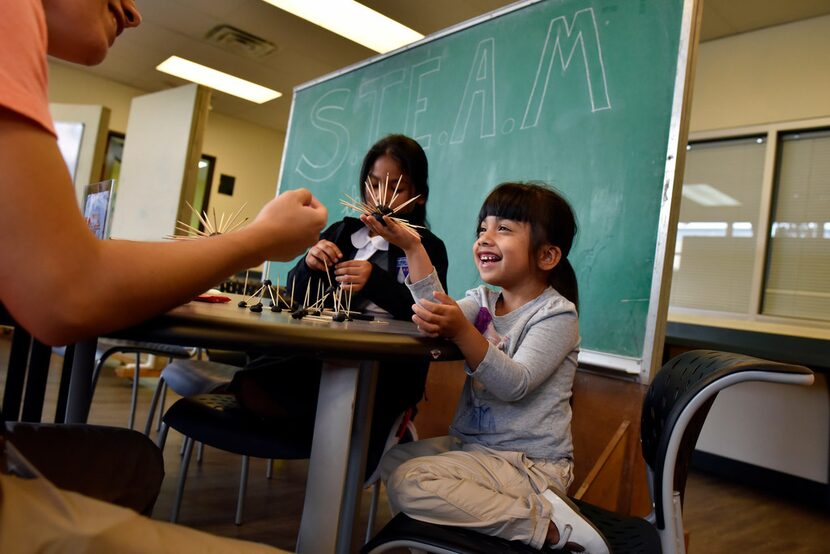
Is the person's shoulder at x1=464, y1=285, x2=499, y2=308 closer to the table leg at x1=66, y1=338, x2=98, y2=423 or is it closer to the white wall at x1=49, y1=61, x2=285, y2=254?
the table leg at x1=66, y1=338, x2=98, y2=423

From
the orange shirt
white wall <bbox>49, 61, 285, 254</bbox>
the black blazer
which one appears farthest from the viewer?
white wall <bbox>49, 61, 285, 254</bbox>

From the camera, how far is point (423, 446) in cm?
107

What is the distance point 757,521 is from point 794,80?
3.06 m

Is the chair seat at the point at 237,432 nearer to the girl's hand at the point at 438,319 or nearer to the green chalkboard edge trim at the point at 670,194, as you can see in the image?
the girl's hand at the point at 438,319

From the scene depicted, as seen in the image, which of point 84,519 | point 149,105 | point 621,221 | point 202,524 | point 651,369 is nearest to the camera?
point 84,519

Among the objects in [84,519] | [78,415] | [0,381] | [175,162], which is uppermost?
[175,162]

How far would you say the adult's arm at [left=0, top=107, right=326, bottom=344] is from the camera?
0.43 meters

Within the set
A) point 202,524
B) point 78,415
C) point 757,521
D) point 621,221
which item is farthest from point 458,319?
point 757,521

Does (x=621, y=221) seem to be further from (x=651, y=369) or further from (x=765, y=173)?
(x=765, y=173)

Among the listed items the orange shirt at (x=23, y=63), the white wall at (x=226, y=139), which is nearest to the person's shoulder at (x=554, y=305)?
the orange shirt at (x=23, y=63)

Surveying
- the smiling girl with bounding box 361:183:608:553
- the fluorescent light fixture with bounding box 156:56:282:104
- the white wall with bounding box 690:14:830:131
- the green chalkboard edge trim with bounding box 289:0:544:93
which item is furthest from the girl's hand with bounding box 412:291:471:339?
the fluorescent light fixture with bounding box 156:56:282:104

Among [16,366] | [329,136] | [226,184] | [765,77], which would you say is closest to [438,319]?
[16,366]

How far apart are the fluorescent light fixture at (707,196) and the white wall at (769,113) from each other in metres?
0.47

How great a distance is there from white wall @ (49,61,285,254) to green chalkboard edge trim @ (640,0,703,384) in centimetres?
688
